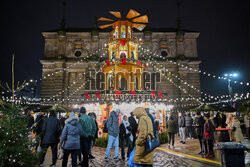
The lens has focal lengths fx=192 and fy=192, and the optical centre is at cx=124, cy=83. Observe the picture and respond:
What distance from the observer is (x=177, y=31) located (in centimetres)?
2984

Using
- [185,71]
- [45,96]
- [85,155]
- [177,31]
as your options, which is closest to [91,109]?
[85,155]

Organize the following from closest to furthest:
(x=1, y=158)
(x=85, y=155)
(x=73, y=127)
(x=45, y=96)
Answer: (x=1, y=158) < (x=73, y=127) < (x=85, y=155) < (x=45, y=96)

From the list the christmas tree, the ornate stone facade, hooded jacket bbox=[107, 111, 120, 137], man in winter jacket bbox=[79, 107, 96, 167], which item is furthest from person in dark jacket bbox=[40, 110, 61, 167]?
the ornate stone facade

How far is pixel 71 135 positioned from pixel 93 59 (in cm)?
2370

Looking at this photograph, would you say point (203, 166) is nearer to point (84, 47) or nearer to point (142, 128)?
point (142, 128)

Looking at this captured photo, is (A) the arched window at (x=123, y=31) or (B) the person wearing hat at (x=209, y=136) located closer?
(B) the person wearing hat at (x=209, y=136)

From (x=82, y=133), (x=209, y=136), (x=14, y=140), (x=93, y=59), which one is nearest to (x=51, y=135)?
(x=82, y=133)

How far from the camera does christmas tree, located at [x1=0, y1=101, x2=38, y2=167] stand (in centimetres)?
394

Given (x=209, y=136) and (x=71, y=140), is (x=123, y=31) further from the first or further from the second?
(x=71, y=140)

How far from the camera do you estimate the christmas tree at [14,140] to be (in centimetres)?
394

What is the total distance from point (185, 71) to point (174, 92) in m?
3.52

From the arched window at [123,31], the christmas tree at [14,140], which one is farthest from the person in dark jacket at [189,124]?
the christmas tree at [14,140]

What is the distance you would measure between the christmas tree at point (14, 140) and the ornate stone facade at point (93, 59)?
23.2 m

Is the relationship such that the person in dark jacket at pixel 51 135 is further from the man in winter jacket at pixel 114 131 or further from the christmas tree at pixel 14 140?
the man in winter jacket at pixel 114 131
